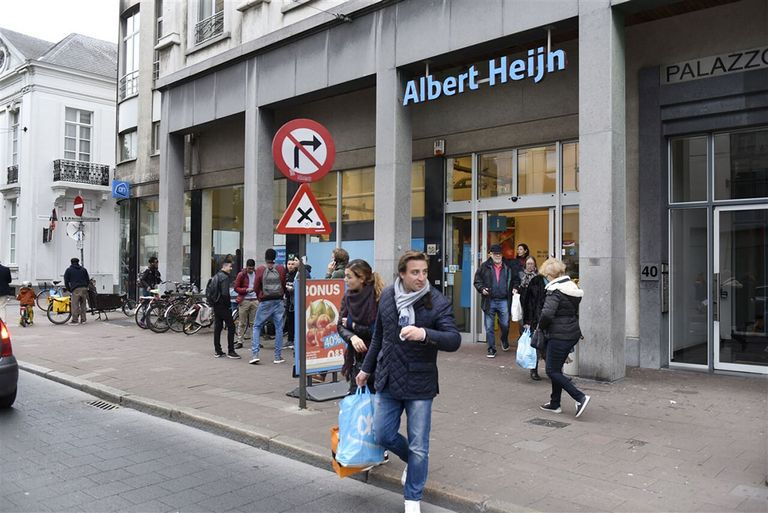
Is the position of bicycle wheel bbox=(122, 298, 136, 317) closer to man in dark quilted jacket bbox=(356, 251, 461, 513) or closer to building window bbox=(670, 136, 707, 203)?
building window bbox=(670, 136, 707, 203)

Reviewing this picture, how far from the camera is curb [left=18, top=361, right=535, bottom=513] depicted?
14.7ft

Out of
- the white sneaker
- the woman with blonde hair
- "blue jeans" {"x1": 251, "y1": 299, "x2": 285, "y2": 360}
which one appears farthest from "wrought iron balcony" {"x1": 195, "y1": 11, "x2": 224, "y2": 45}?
the white sneaker

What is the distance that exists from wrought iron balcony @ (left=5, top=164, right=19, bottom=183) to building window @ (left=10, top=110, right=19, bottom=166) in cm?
23

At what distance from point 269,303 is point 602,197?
571 cm

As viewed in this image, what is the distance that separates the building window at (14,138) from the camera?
105 feet

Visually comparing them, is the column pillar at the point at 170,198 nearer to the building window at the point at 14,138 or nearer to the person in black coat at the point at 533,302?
the person in black coat at the point at 533,302

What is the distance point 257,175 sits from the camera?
15195mm

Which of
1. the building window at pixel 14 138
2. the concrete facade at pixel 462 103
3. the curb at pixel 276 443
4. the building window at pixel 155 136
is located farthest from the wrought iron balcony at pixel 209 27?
the building window at pixel 14 138

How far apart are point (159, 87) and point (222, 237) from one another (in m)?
4.81

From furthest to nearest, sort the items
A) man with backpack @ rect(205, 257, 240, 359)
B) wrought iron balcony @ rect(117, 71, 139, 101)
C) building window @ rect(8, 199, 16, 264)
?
1. building window @ rect(8, 199, 16, 264)
2. wrought iron balcony @ rect(117, 71, 139, 101)
3. man with backpack @ rect(205, 257, 240, 359)

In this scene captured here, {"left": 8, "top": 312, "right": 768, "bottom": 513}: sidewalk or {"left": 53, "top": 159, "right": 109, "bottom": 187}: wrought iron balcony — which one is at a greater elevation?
{"left": 53, "top": 159, "right": 109, "bottom": 187}: wrought iron balcony

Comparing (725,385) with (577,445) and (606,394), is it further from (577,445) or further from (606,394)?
(577,445)

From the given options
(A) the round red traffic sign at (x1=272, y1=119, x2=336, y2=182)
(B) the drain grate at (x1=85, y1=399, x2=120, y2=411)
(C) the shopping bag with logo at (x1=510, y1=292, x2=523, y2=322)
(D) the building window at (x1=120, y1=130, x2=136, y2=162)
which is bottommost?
(B) the drain grate at (x1=85, y1=399, x2=120, y2=411)

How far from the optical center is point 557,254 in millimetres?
11492
